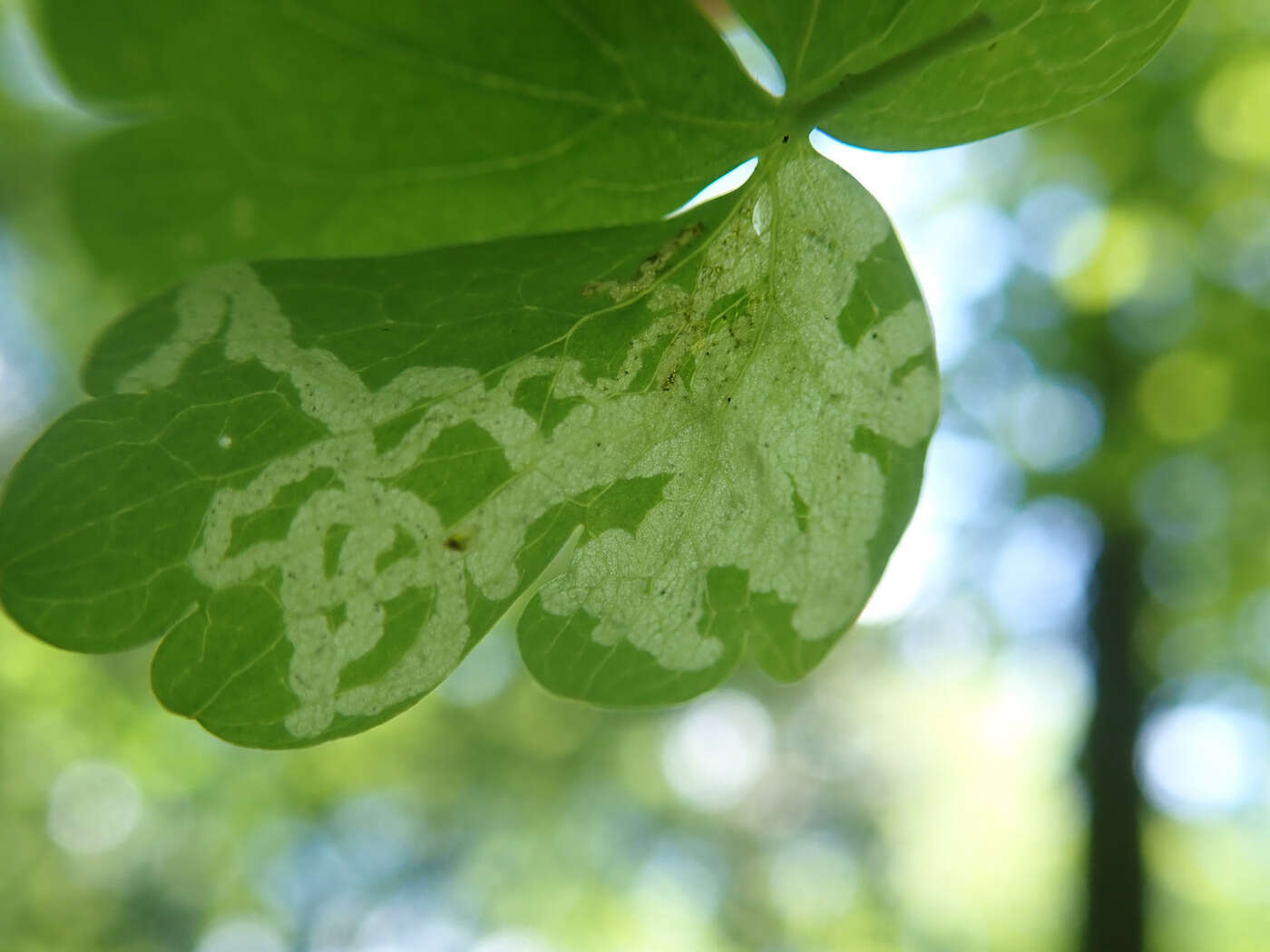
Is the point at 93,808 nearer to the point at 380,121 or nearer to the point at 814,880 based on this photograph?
the point at 814,880

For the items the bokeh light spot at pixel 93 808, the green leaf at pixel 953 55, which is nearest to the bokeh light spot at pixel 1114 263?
the green leaf at pixel 953 55

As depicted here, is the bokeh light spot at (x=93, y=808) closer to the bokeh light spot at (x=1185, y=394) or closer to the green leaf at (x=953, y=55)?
the bokeh light spot at (x=1185, y=394)

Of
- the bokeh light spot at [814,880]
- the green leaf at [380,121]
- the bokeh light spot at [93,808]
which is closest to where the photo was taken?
the green leaf at [380,121]

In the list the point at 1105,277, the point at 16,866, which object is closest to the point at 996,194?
the point at 1105,277

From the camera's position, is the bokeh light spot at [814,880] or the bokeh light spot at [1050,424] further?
the bokeh light spot at [814,880]

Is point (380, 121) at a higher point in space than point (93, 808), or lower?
lower

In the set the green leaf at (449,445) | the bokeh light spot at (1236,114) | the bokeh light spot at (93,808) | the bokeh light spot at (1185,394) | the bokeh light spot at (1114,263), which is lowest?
the green leaf at (449,445)

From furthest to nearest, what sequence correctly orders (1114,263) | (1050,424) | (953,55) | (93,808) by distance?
(93,808) < (1050,424) < (1114,263) < (953,55)

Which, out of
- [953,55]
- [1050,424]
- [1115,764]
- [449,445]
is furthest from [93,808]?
[953,55]
